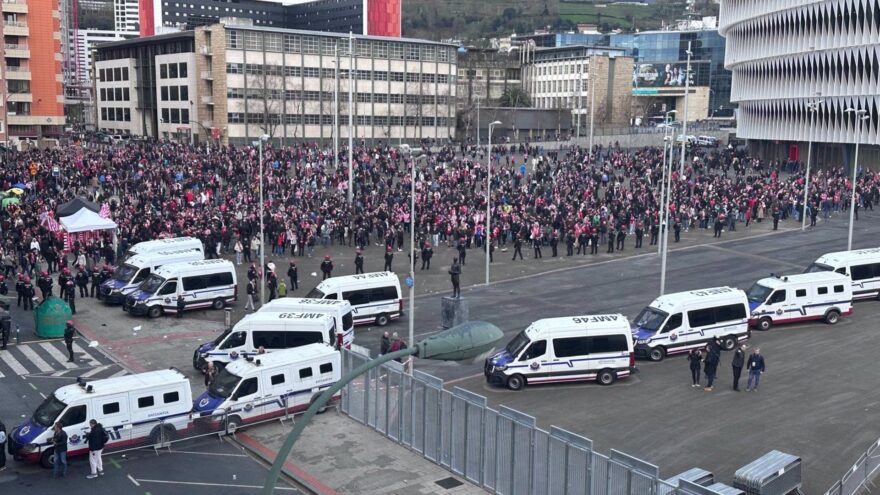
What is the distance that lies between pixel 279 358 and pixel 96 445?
17.0 ft

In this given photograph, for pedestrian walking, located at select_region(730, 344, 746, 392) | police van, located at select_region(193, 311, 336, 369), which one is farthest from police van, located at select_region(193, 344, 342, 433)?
pedestrian walking, located at select_region(730, 344, 746, 392)

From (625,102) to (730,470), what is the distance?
131848mm

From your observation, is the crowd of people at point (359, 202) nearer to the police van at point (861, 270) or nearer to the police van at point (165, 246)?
the police van at point (165, 246)

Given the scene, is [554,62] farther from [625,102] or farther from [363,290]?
[363,290]

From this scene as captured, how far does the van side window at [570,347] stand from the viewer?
2460 centimetres

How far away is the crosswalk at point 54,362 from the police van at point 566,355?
11754mm

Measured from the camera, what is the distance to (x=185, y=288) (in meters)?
33.5

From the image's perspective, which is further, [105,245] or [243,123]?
[243,123]

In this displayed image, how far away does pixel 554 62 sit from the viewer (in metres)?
148

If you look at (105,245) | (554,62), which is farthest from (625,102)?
(105,245)

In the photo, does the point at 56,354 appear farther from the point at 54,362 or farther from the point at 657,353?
the point at 657,353

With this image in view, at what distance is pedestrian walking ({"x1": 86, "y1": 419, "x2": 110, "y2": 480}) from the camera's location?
18797 mm

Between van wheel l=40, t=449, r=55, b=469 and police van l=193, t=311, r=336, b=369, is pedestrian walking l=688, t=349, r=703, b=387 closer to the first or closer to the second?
police van l=193, t=311, r=336, b=369

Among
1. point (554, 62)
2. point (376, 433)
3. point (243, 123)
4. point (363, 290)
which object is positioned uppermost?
point (554, 62)
